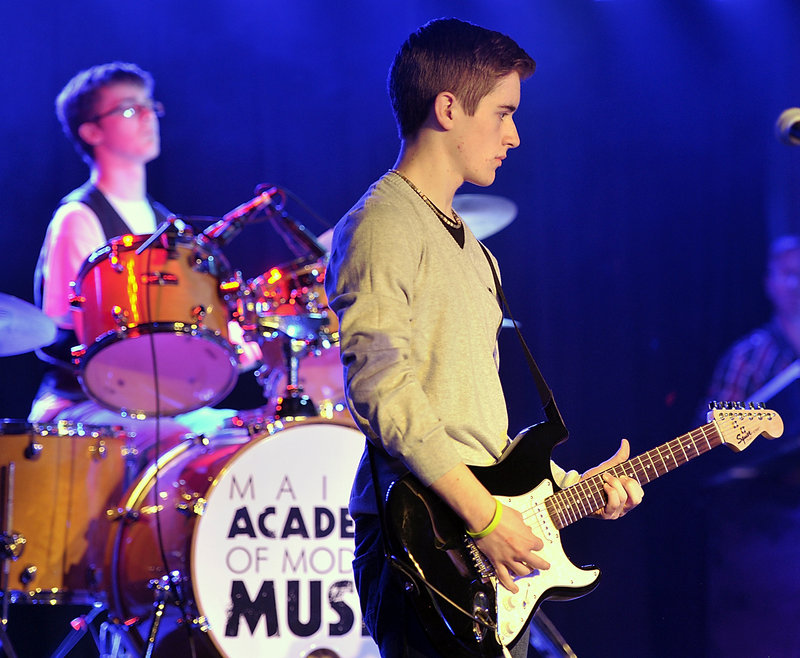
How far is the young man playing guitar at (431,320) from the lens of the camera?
6.31 feet

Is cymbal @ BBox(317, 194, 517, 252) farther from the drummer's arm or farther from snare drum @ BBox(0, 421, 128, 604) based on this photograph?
snare drum @ BBox(0, 421, 128, 604)

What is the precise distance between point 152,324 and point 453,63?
6.45ft

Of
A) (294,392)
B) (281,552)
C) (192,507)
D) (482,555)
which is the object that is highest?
(294,392)

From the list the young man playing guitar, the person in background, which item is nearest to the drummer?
the young man playing guitar

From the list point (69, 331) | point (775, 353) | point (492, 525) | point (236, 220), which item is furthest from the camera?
point (775, 353)

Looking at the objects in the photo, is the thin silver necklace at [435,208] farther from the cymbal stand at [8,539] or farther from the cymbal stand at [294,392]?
the cymbal stand at [8,539]

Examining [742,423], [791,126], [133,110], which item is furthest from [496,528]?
[133,110]

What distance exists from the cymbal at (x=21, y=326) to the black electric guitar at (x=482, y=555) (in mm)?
2293

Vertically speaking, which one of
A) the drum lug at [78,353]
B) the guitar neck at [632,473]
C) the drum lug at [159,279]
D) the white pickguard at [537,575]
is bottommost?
the white pickguard at [537,575]

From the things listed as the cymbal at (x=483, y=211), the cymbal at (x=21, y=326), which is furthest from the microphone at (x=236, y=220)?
the cymbal at (x=21, y=326)

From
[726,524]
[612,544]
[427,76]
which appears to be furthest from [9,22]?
[726,524]

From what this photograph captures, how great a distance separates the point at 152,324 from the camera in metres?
3.75

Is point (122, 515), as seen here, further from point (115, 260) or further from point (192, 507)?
point (115, 260)

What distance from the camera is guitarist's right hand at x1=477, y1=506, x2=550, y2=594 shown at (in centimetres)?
197
